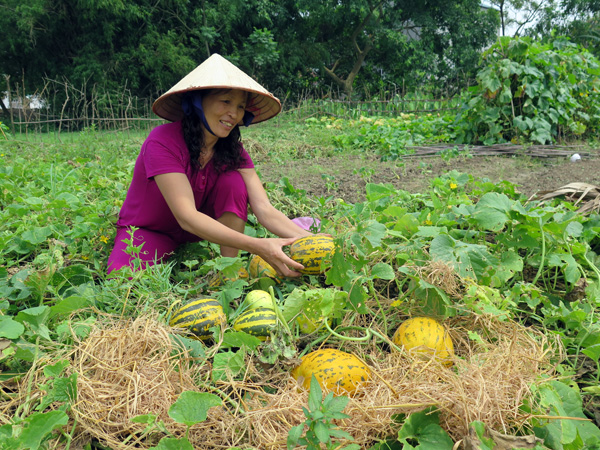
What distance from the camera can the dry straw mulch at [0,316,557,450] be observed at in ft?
4.53

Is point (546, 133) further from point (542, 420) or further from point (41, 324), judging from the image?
point (41, 324)

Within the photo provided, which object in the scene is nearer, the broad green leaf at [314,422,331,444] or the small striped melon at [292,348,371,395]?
the broad green leaf at [314,422,331,444]

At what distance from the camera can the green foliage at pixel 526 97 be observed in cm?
737

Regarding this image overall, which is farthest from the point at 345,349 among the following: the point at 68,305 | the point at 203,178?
the point at 203,178

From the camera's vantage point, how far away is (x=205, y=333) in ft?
6.16

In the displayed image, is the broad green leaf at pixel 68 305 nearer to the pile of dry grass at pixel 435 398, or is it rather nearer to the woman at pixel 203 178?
the woman at pixel 203 178

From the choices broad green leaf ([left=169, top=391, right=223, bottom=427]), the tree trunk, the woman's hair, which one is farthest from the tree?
broad green leaf ([left=169, top=391, right=223, bottom=427])

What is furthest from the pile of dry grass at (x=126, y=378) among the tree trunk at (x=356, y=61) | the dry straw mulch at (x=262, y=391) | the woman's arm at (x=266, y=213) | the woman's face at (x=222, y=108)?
the tree trunk at (x=356, y=61)

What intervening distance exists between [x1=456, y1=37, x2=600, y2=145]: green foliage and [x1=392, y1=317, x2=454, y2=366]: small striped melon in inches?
259

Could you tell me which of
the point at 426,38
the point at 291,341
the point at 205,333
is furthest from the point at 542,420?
the point at 426,38

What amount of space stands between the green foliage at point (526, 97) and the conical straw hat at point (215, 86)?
223 inches

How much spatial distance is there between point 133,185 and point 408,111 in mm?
11652

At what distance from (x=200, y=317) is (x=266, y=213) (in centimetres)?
125

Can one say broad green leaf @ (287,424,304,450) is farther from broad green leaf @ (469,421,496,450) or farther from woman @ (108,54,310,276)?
woman @ (108,54,310,276)
